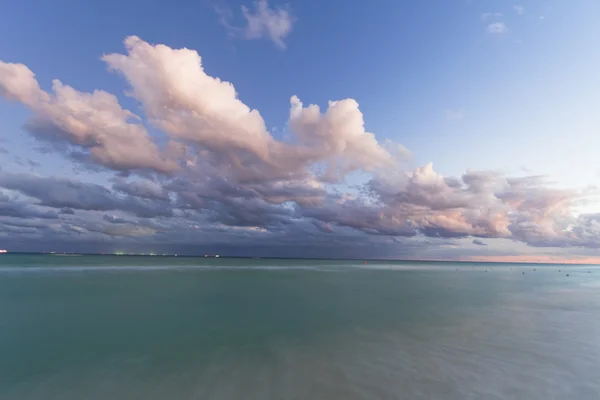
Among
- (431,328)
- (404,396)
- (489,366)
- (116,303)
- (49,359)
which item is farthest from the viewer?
(116,303)

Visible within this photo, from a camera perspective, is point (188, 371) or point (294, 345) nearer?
point (188, 371)

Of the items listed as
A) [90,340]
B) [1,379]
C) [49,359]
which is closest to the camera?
[1,379]

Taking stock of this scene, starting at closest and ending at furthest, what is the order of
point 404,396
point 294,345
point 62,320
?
point 404,396, point 294,345, point 62,320

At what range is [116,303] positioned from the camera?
3052 cm

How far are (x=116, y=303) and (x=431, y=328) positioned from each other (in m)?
28.3

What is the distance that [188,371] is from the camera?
41.1ft

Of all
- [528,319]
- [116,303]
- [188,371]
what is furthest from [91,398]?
[528,319]

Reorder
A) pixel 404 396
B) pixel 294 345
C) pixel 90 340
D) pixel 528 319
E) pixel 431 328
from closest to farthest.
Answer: pixel 404 396
pixel 294 345
pixel 90 340
pixel 431 328
pixel 528 319

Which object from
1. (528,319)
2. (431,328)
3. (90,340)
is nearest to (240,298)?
(90,340)

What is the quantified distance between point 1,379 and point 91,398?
16.5 feet

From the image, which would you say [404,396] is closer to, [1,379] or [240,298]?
[1,379]

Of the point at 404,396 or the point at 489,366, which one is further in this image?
the point at 489,366

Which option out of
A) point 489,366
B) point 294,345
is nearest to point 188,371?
point 294,345

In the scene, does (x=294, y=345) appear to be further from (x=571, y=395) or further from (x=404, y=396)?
(x=571, y=395)
